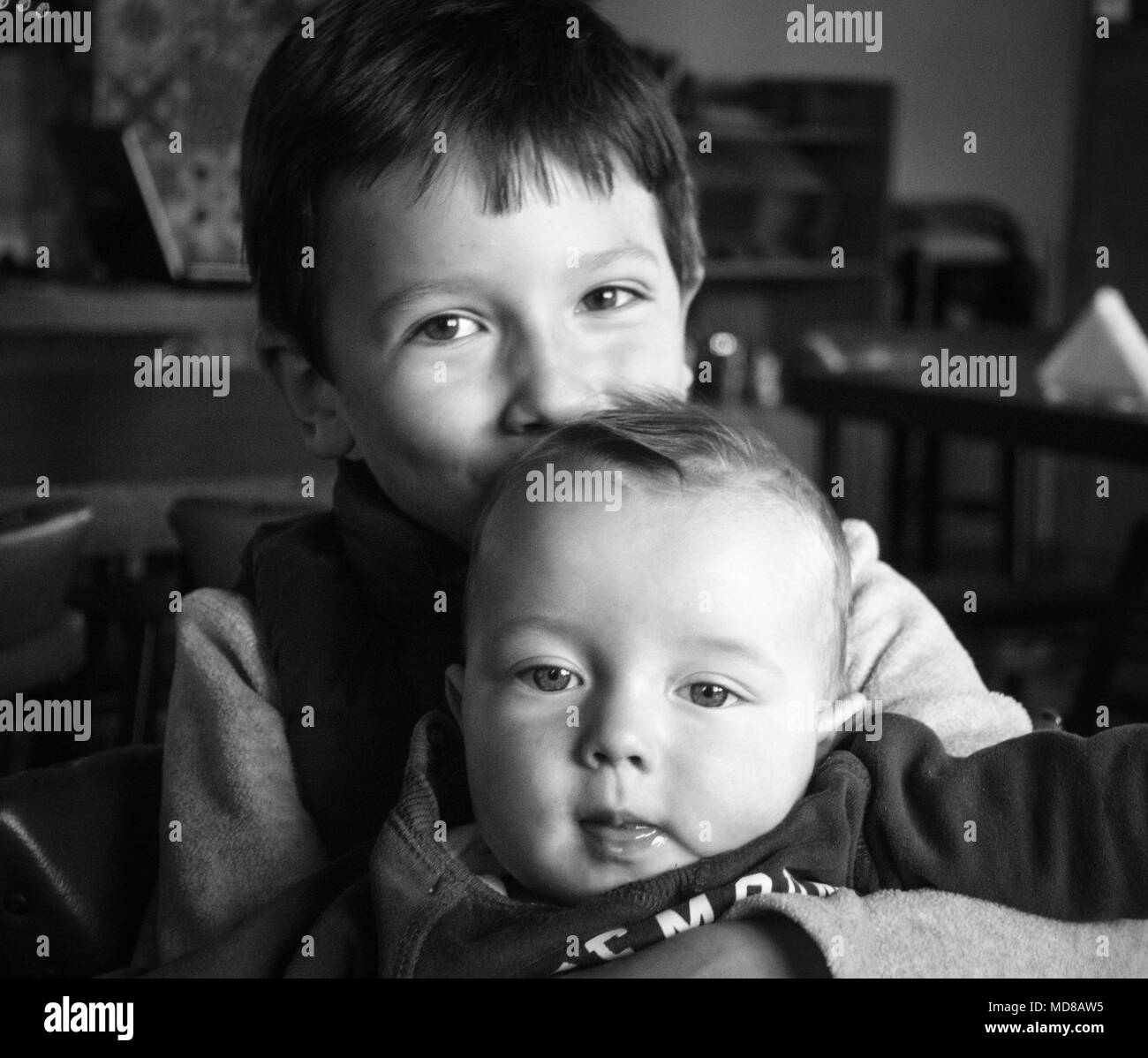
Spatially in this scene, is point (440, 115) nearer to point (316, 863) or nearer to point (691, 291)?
point (691, 291)

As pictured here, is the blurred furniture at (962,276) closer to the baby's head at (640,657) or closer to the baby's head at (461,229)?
the baby's head at (461,229)

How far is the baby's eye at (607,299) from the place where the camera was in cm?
99

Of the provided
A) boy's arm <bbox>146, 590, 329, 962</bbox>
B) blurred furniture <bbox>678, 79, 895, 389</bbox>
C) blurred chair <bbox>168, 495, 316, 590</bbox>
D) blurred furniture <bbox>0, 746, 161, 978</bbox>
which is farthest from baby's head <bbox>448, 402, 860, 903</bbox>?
blurred furniture <bbox>678, 79, 895, 389</bbox>

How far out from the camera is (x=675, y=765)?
79cm

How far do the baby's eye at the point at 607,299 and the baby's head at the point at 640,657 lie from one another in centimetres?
15

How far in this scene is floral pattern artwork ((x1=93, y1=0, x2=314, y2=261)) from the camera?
208 inches

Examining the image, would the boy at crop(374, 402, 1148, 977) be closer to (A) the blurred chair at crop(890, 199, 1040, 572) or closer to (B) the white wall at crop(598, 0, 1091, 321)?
(B) the white wall at crop(598, 0, 1091, 321)

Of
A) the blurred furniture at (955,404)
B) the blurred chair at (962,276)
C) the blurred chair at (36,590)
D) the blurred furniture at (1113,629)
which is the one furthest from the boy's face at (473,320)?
the blurred chair at (962,276)

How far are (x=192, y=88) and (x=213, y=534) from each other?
4160mm

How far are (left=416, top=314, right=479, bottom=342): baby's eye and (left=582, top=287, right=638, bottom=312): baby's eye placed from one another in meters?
0.08
